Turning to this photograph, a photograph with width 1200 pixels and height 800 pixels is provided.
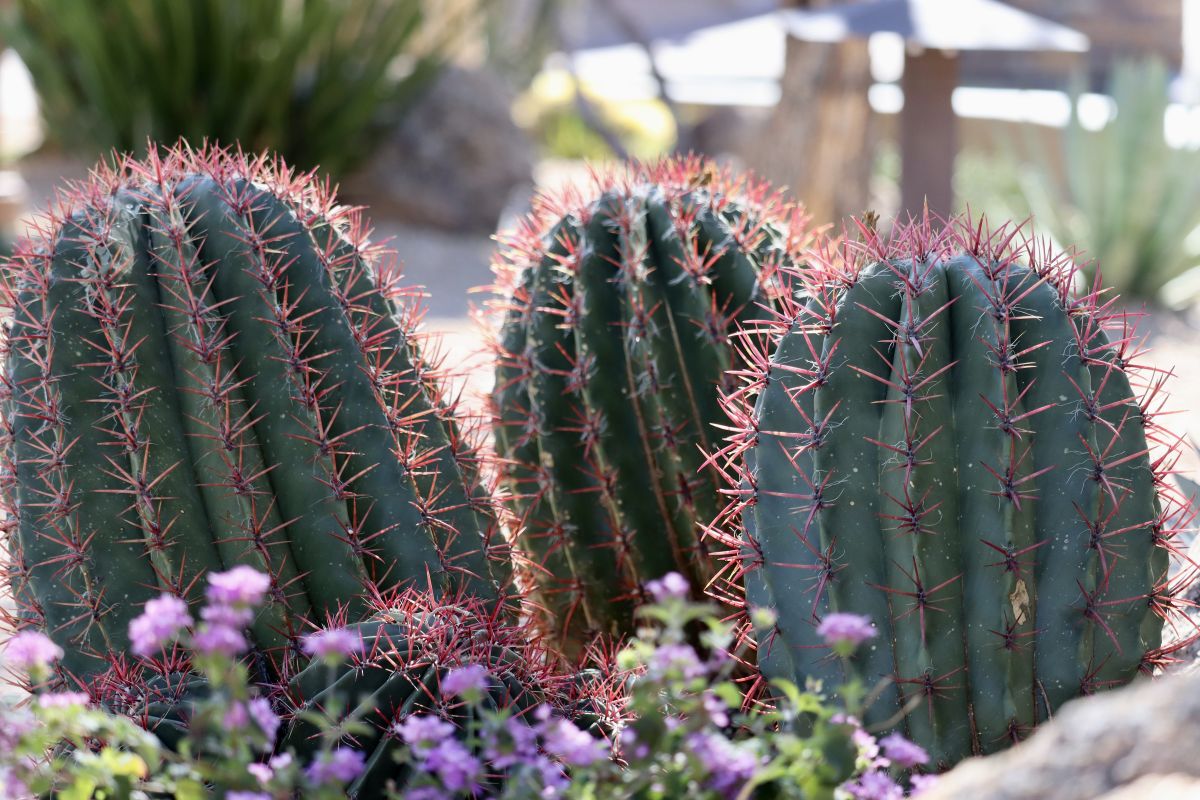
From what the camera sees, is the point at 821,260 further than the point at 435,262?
No

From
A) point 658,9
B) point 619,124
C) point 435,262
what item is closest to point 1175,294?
point 435,262

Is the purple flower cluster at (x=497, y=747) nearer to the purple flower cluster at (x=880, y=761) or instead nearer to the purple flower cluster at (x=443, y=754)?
the purple flower cluster at (x=443, y=754)

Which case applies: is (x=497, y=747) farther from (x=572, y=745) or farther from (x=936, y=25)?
(x=936, y=25)

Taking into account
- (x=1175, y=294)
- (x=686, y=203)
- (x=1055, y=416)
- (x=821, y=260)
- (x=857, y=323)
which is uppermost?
(x=1175, y=294)

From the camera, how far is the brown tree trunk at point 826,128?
7.63 meters

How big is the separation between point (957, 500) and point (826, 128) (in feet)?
21.2

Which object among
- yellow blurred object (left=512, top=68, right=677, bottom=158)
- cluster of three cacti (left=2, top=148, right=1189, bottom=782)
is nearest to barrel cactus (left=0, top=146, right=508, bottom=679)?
cluster of three cacti (left=2, top=148, right=1189, bottom=782)

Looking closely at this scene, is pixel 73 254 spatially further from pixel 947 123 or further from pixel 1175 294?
pixel 1175 294

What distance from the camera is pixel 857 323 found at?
4.90 feet

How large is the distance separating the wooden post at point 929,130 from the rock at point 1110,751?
6020mm

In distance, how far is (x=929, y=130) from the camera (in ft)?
22.4

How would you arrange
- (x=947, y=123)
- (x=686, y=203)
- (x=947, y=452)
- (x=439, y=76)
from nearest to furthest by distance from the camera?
(x=947, y=452) < (x=686, y=203) < (x=947, y=123) < (x=439, y=76)

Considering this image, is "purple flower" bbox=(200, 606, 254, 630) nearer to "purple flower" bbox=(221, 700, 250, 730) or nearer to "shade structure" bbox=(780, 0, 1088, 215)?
"purple flower" bbox=(221, 700, 250, 730)

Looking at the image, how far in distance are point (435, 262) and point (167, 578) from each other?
25.7 feet
